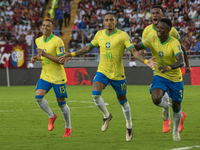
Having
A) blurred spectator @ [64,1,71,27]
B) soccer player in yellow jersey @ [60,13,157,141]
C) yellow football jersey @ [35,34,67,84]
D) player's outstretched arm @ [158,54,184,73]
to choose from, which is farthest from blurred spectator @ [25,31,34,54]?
player's outstretched arm @ [158,54,184,73]

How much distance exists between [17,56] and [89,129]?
15.5m

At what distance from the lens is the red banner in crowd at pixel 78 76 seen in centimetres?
2283

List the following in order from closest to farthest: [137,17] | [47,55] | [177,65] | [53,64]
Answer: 1. [177,65]
2. [47,55]
3. [53,64]
4. [137,17]

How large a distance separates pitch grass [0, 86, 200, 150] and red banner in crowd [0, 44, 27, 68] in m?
9.13

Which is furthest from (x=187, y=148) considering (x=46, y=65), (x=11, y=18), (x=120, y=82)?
(x=11, y=18)

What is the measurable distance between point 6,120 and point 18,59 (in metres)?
13.3

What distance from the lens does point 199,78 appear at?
69.9ft

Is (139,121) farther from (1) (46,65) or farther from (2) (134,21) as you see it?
(2) (134,21)

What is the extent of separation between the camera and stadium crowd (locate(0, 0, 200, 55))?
23.2 meters

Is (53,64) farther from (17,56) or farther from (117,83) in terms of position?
(17,56)

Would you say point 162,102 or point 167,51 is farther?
point 162,102

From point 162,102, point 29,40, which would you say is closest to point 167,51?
point 162,102

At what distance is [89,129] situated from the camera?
28.6 ft

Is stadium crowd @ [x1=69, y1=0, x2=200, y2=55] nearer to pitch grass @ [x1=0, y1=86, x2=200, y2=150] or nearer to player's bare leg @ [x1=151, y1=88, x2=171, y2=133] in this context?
pitch grass @ [x1=0, y1=86, x2=200, y2=150]
